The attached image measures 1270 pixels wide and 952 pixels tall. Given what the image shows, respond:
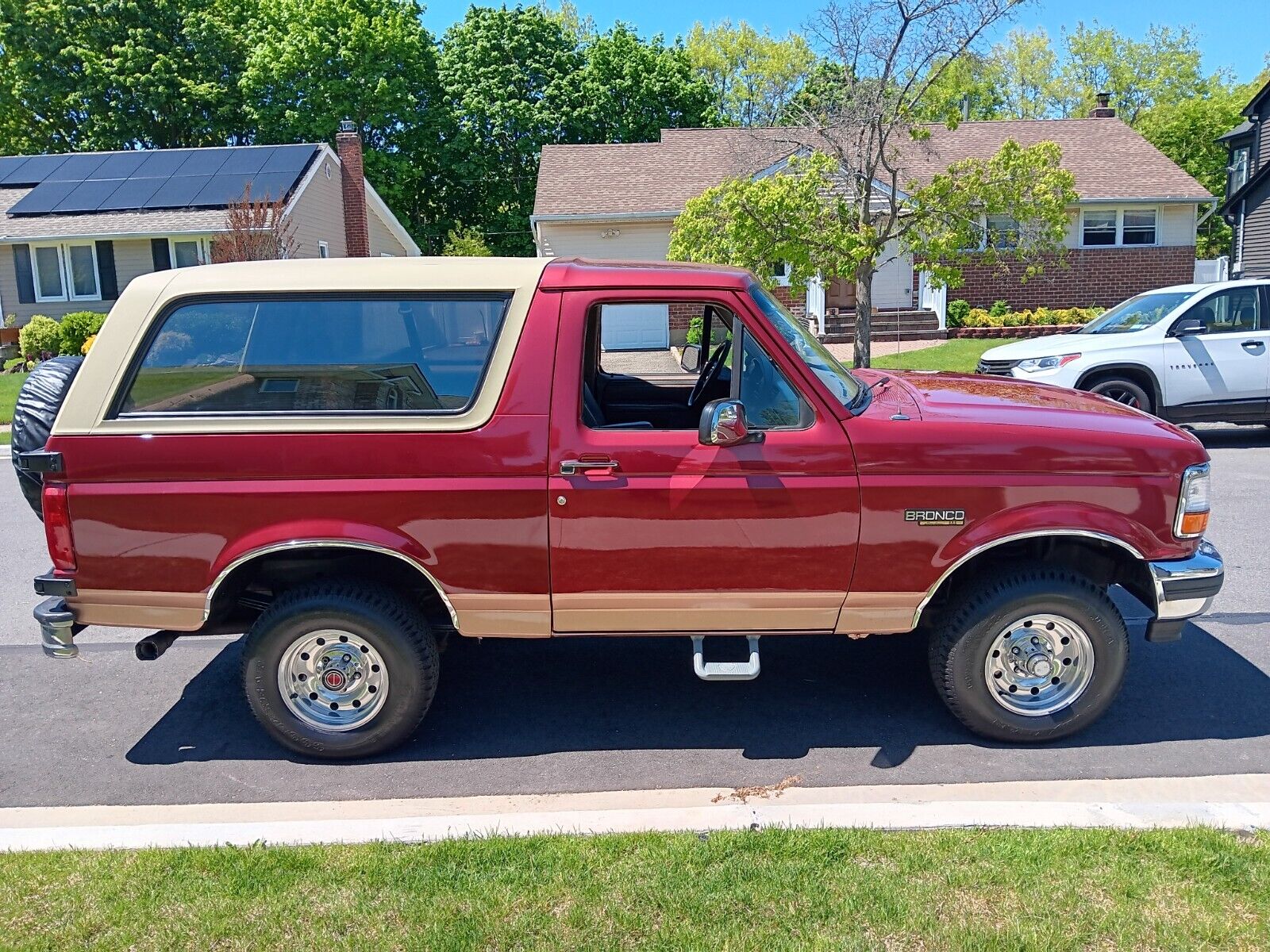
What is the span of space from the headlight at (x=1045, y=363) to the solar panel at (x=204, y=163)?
78.0ft

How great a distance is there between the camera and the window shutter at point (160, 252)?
2708cm

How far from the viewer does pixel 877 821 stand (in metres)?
3.87

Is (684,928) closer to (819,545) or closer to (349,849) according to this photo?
(349,849)

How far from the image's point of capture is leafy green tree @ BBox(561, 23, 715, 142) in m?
40.4

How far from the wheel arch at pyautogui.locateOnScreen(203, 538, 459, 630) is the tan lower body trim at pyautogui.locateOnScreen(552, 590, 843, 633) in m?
0.53

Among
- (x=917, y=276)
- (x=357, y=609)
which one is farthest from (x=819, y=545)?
(x=917, y=276)

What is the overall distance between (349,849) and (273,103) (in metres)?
40.5

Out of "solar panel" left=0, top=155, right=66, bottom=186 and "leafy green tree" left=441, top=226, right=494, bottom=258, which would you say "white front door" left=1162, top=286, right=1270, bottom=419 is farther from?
"leafy green tree" left=441, top=226, right=494, bottom=258

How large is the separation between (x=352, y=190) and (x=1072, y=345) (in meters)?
24.6

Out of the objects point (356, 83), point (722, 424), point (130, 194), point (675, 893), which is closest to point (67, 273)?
point (130, 194)

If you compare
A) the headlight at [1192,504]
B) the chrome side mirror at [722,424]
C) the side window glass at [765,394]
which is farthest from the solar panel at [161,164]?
the headlight at [1192,504]

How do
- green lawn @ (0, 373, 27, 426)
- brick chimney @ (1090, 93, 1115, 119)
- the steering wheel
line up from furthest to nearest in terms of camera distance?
brick chimney @ (1090, 93, 1115, 119), green lawn @ (0, 373, 27, 426), the steering wheel

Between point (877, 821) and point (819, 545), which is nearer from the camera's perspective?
point (877, 821)

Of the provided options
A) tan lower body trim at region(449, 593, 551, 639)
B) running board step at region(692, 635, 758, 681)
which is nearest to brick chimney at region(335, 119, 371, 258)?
tan lower body trim at region(449, 593, 551, 639)
